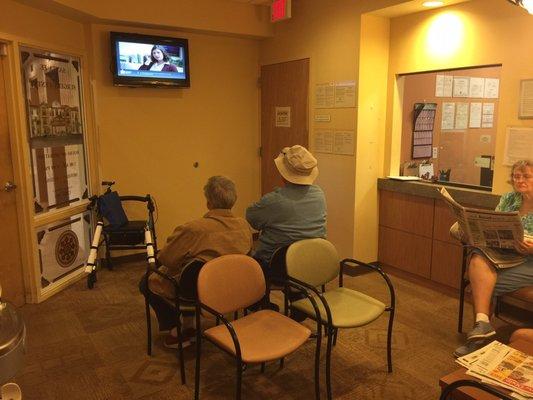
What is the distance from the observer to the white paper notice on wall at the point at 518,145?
3.16 metres

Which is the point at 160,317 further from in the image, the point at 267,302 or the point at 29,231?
the point at 29,231

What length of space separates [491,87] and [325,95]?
1.85m

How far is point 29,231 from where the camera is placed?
11.8ft

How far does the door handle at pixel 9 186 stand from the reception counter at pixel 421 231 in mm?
3125

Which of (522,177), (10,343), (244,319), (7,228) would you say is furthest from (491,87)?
(10,343)

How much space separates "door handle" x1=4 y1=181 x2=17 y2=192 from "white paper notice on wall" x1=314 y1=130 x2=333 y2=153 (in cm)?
269

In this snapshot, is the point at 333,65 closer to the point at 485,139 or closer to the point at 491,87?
the point at 491,87

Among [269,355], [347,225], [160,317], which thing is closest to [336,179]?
[347,225]

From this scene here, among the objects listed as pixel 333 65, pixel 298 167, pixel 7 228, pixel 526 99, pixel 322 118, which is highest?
A: pixel 333 65

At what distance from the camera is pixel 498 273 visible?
2.78 metres

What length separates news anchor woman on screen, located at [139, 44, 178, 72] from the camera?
4457mm

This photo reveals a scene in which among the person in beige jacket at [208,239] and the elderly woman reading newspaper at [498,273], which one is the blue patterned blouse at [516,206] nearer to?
the elderly woman reading newspaper at [498,273]

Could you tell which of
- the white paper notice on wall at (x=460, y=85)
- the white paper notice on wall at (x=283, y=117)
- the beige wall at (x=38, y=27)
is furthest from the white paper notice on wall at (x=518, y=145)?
the beige wall at (x=38, y=27)

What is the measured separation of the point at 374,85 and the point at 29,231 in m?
3.18
